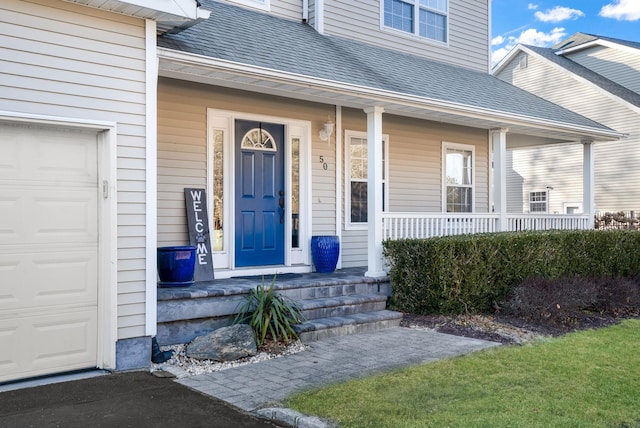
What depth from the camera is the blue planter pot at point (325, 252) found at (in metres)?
8.67

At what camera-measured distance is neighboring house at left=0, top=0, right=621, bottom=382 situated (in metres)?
5.01

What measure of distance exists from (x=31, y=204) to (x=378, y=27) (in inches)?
287

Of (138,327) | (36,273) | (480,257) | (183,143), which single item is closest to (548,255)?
(480,257)

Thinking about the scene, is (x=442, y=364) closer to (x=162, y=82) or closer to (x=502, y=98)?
(x=162, y=82)

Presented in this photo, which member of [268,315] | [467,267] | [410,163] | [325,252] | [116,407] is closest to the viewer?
[116,407]

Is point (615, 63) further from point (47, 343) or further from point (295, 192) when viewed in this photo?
point (47, 343)

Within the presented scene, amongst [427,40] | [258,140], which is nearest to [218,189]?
[258,140]

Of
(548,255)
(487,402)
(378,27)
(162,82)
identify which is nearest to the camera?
(487,402)

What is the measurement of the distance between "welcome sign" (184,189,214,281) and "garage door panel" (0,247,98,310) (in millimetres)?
2272

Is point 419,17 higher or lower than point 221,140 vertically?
higher

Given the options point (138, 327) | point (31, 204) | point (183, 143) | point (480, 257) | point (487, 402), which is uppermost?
point (183, 143)

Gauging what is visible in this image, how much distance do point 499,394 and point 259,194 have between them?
4757 mm

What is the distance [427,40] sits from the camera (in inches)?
445

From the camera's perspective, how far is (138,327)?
18.0 ft
